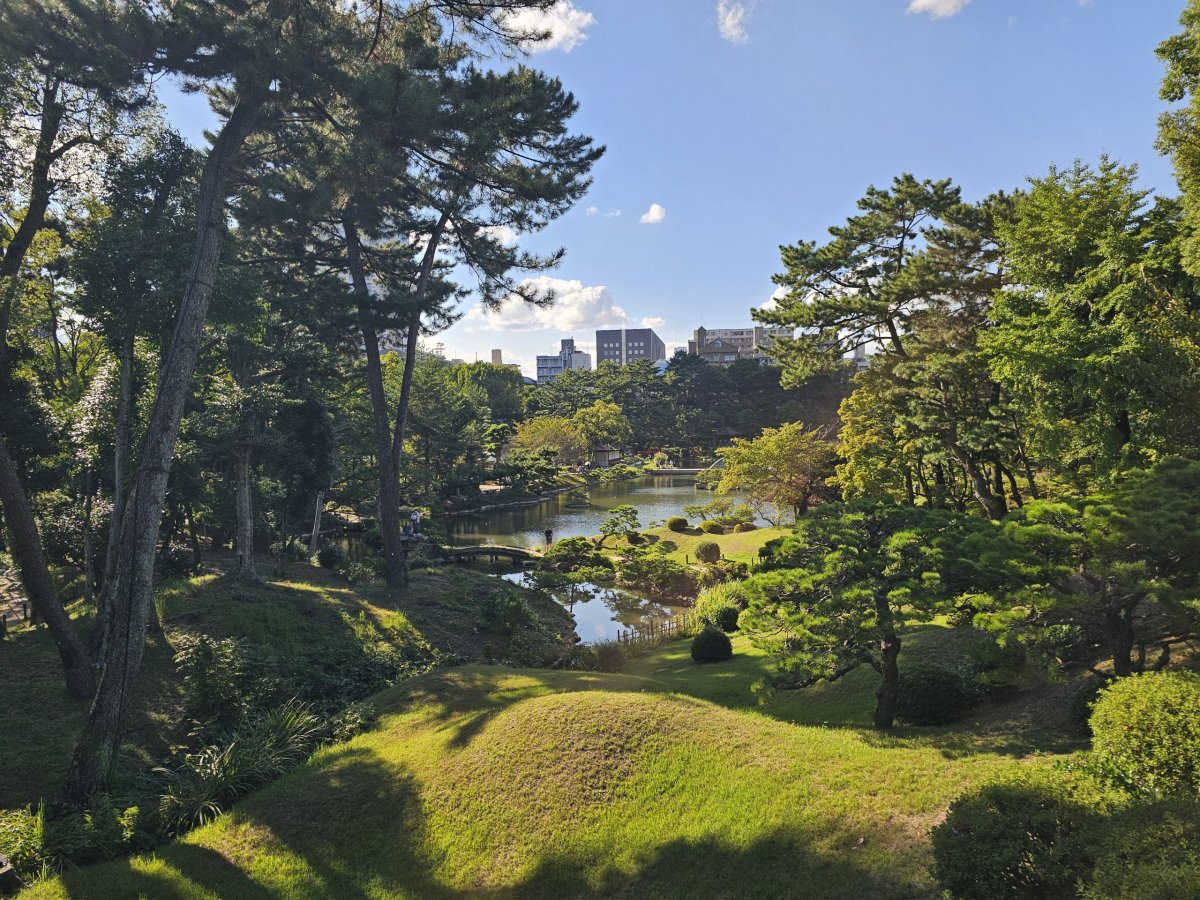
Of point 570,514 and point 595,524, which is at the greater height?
point 570,514

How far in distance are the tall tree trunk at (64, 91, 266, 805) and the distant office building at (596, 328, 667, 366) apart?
538 ft

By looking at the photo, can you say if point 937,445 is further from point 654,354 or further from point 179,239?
point 654,354

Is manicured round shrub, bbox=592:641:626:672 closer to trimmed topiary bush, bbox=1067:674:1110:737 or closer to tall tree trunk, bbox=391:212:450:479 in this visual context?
tall tree trunk, bbox=391:212:450:479

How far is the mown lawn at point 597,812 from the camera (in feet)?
19.2

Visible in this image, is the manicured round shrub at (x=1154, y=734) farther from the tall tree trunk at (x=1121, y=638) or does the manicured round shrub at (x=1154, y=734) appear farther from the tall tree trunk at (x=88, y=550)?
the tall tree trunk at (x=88, y=550)

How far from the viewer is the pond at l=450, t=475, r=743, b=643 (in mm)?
22620

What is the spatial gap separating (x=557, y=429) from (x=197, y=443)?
151ft

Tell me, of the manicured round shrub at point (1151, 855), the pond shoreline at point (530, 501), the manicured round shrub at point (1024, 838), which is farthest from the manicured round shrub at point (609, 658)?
the pond shoreline at point (530, 501)

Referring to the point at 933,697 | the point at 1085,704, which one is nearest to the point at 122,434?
the point at 933,697

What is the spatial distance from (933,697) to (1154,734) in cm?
391

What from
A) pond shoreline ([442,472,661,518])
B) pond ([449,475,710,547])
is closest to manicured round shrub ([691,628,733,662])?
pond ([449,475,710,547])

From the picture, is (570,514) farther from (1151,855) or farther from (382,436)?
(1151,855)

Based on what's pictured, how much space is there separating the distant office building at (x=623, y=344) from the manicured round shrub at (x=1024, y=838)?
558ft

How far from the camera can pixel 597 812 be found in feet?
23.1
